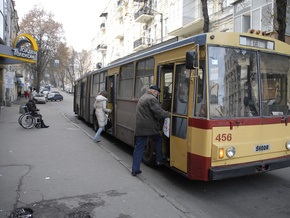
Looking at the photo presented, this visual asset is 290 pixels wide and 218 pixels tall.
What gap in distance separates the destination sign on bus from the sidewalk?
304 centimetres

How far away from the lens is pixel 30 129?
13.3m

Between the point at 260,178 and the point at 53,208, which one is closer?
the point at 53,208

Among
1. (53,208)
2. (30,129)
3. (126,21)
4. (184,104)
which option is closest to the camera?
(53,208)

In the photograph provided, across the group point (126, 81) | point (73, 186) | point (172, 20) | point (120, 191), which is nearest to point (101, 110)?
point (126, 81)

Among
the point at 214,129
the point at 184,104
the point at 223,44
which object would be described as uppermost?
the point at 223,44

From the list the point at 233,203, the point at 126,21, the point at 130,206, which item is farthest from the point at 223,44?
the point at 126,21

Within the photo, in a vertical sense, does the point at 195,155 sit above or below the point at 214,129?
below

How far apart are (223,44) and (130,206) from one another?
3033 mm

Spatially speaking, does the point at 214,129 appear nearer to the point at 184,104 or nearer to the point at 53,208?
the point at 184,104

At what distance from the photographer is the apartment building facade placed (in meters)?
15.8

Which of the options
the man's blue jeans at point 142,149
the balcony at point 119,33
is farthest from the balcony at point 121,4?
the man's blue jeans at point 142,149

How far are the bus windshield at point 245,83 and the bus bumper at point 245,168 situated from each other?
0.85m

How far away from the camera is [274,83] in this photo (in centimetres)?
556

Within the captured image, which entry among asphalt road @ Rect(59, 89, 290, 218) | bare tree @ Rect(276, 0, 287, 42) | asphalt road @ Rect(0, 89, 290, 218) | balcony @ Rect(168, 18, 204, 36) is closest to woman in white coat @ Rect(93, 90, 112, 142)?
asphalt road @ Rect(0, 89, 290, 218)
